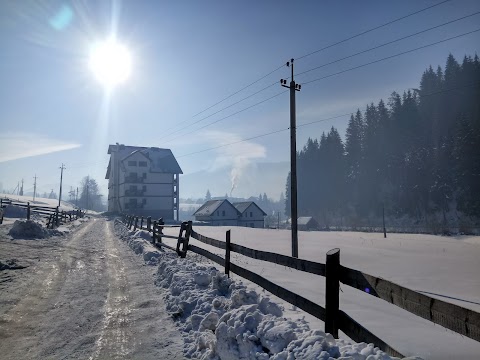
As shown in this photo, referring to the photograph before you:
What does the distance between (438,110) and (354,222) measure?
106 feet

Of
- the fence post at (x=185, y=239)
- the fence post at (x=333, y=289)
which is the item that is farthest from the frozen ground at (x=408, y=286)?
the fence post at (x=185, y=239)

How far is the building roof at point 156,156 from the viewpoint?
7294cm

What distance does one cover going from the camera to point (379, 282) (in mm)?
3307

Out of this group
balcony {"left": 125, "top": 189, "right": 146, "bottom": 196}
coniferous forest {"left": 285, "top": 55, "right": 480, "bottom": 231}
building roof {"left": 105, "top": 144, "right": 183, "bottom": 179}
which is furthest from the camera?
building roof {"left": 105, "top": 144, "right": 183, "bottom": 179}

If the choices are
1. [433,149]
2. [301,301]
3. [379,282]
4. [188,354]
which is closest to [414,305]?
[379,282]

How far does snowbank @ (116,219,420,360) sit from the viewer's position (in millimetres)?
3184

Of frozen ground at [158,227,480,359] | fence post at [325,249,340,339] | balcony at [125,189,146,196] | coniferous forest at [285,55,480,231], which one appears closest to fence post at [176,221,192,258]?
Result: frozen ground at [158,227,480,359]

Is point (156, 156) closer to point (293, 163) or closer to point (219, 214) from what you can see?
point (219, 214)

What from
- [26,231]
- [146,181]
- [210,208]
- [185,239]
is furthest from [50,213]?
[210,208]

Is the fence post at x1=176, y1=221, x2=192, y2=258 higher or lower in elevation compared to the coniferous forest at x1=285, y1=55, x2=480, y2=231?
lower

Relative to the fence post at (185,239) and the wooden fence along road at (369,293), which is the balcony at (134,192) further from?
the wooden fence along road at (369,293)

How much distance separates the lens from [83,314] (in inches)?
247

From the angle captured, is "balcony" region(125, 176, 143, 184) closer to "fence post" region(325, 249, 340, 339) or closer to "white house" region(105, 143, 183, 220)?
"white house" region(105, 143, 183, 220)

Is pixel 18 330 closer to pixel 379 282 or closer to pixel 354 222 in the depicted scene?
pixel 379 282
